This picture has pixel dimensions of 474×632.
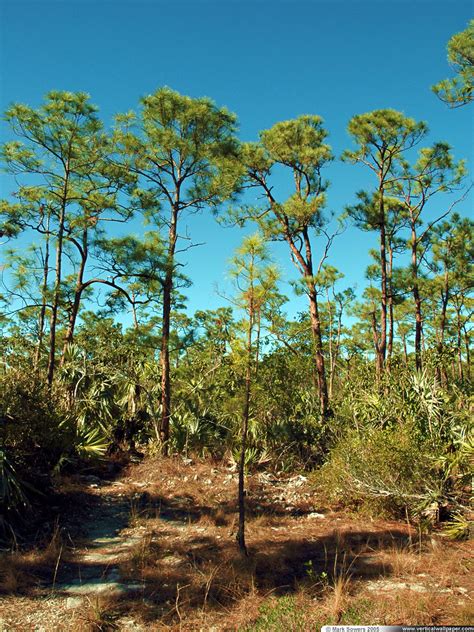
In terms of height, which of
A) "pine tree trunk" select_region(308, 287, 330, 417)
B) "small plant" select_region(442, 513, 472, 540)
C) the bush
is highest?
"pine tree trunk" select_region(308, 287, 330, 417)

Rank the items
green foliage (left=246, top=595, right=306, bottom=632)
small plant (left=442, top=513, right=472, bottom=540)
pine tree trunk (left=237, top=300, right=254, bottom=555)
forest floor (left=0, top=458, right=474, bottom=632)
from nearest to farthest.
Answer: green foliage (left=246, top=595, right=306, bottom=632) → forest floor (left=0, top=458, right=474, bottom=632) → pine tree trunk (left=237, top=300, right=254, bottom=555) → small plant (left=442, top=513, right=472, bottom=540)

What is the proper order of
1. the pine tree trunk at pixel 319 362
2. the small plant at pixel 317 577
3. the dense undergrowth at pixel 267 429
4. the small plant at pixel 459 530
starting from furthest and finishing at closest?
the pine tree trunk at pixel 319 362 → the dense undergrowth at pixel 267 429 → the small plant at pixel 459 530 → the small plant at pixel 317 577

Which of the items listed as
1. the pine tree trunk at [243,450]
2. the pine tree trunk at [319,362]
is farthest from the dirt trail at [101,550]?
the pine tree trunk at [319,362]

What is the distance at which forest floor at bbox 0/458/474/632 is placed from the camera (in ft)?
15.1

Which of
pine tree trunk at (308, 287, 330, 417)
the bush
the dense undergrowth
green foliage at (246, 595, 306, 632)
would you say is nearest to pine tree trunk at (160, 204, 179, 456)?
the dense undergrowth

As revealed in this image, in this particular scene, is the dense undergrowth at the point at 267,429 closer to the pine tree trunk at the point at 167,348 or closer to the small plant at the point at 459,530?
the small plant at the point at 459,530

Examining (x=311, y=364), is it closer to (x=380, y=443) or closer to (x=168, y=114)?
(x=380, y=443)

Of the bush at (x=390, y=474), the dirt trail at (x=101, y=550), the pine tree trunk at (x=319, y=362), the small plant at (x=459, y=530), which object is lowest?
the dirt trail at (x=101, y=550)

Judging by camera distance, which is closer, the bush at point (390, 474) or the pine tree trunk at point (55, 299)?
the bush at point (390, 474)

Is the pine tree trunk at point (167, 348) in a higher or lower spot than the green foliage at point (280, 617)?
higher

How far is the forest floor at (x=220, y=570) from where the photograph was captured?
4.60 m

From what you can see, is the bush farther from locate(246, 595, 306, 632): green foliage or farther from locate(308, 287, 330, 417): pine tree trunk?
locate(308, 287, 330, 417): pine tree trunk

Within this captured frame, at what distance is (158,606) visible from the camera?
4.88 metres

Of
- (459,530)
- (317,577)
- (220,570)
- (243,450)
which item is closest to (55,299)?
(243,450)
